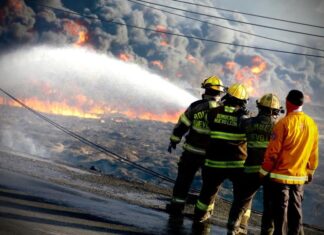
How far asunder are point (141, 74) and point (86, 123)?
1959 centimetres

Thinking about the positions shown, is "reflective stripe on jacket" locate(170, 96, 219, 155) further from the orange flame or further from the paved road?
the orange flame

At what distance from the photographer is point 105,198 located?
22.2 feet

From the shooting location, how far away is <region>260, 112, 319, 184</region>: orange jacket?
480 cm

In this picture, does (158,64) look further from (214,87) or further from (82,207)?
(82,207)

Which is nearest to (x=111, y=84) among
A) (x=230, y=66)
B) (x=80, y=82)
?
(x=80, y=82)

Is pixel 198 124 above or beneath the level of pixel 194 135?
above

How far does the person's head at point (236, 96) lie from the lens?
5832mm

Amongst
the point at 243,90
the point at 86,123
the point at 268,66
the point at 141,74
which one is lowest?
the point at 86,123

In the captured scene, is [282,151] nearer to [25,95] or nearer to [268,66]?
[25,95]

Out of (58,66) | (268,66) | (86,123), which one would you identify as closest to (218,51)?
(268,66)

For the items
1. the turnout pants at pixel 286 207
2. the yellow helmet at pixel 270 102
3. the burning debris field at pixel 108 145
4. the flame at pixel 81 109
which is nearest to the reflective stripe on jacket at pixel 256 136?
the yellow helmet at pixel 270 102

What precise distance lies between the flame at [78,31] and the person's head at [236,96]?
41.9 meters

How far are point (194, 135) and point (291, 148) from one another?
1922 millimetres

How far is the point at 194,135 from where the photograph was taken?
6.51 m
